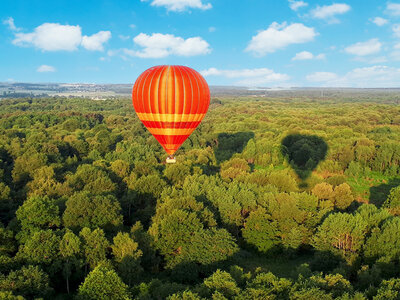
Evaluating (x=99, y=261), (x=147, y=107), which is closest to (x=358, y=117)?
(x=147, y=107)

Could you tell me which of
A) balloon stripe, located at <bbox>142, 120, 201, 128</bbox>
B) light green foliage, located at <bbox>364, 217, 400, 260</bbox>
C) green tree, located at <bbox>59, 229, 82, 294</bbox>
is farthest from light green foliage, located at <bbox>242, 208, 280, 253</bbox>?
green tree, located at <bbox>59, 229, 82, 294</bbox>

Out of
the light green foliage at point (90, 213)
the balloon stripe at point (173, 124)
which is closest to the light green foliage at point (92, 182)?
the light green foliage at point (90, 213)

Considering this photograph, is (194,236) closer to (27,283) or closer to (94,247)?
(94,247)

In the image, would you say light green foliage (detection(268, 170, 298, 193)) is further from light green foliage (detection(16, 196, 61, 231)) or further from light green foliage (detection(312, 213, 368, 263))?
light green foliage (detection(16, 196, 61, 231))

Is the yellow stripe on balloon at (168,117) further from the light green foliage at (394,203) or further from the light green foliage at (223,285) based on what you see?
the light green foliage at (394,203)

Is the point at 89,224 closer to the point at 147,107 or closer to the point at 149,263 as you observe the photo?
the point at 149,263
